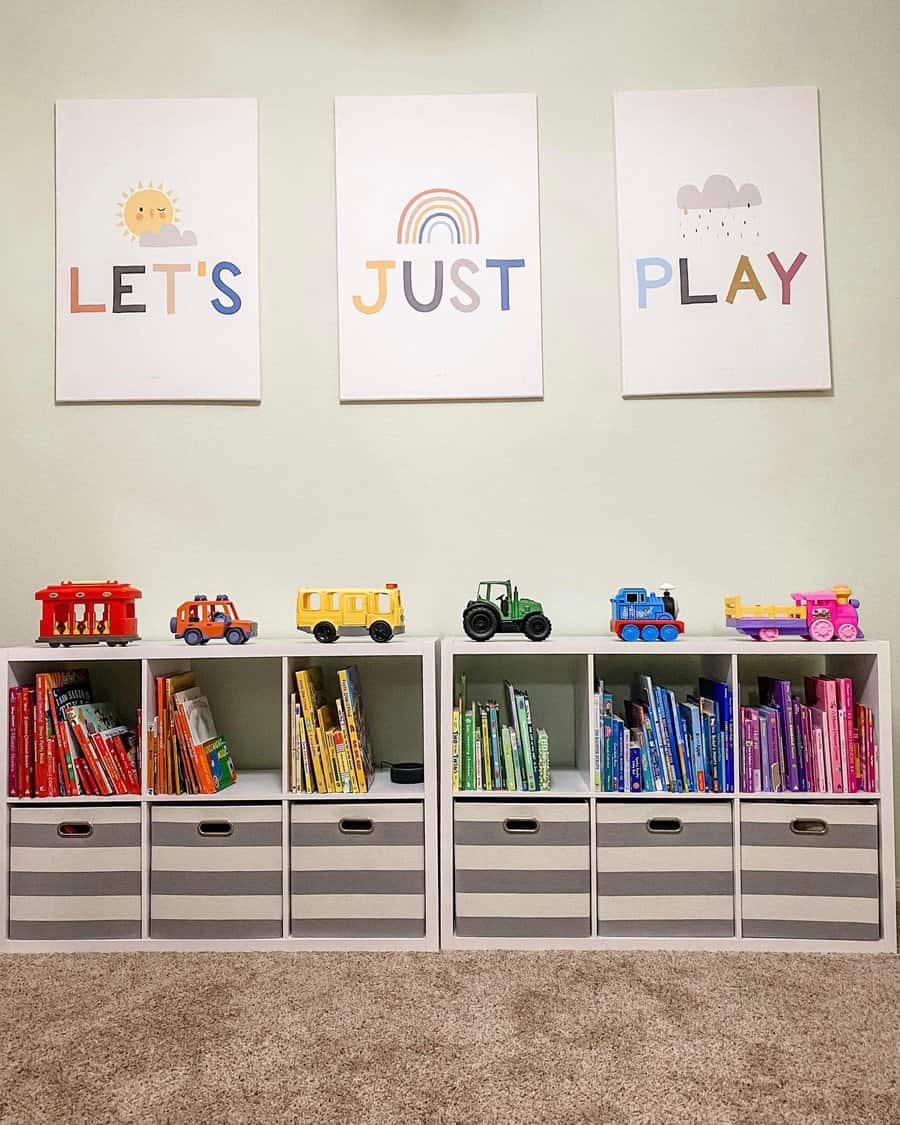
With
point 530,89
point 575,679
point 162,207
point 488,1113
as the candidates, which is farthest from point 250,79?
point 488,1113

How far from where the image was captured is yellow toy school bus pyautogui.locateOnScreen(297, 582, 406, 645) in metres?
2.13

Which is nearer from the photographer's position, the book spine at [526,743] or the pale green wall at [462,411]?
the book spine at [526,743]

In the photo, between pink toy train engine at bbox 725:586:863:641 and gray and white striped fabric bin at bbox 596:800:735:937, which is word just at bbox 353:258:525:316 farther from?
gray and white striped fabric bin at bbox 596:800:735:937

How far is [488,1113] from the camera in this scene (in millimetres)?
1362

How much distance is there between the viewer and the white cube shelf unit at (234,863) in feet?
6.67

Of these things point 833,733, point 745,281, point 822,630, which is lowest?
point 833,733

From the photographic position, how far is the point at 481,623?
83.1 inches

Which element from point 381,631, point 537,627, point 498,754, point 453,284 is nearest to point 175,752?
point 381,631

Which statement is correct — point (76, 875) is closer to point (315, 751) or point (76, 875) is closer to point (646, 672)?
point (315, 751)

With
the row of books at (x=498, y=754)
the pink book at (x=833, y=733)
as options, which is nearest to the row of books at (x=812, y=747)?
the pink book at (x=833, y=733)

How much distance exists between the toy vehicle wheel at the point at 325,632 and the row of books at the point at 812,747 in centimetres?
102

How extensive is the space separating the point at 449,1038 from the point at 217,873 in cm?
73

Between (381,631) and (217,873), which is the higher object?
(381,631)

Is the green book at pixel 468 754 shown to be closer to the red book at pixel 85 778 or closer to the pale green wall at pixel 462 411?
the pale green wall at pixel 462 411
